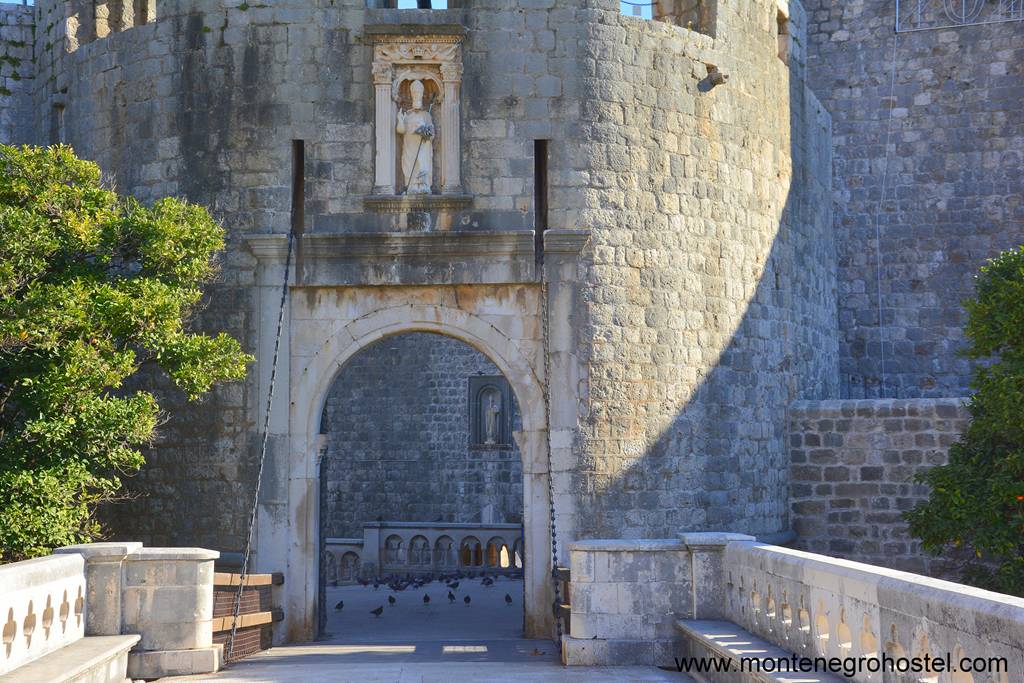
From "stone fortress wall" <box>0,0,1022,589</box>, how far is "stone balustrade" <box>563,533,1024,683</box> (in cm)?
264

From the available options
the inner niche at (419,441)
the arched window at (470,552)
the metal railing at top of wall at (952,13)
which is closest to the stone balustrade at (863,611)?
the arched window at (470,552)

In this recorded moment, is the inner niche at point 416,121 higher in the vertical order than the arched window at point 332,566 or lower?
higher

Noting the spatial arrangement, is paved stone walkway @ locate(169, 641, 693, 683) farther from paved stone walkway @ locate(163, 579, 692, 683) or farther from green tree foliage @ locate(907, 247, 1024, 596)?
green tree foliage @ locate(907, 247, 1024, 596)

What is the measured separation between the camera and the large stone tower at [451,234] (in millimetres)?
12070

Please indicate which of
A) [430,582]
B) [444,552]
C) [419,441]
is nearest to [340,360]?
[430,582]

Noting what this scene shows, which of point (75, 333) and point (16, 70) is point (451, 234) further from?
point (16, 70)

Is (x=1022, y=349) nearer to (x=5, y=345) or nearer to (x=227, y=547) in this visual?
(x=227, y=547)

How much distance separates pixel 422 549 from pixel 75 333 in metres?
10.4

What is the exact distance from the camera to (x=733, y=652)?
7594mm

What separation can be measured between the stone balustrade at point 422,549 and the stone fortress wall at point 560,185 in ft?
21.9

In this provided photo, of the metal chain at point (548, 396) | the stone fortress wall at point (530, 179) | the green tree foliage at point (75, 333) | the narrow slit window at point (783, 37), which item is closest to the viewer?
the green tree foliage at point (75, 333)

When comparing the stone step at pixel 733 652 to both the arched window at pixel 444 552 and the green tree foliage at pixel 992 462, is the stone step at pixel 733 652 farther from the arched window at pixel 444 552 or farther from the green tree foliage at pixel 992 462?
the arched window at pixel 444 552

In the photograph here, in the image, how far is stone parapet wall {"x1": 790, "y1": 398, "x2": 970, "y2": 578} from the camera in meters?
13.8

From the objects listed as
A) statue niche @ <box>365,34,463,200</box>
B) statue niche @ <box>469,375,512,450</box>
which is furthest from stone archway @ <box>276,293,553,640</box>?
statue niche @ <box>469,375,512,450</box>
